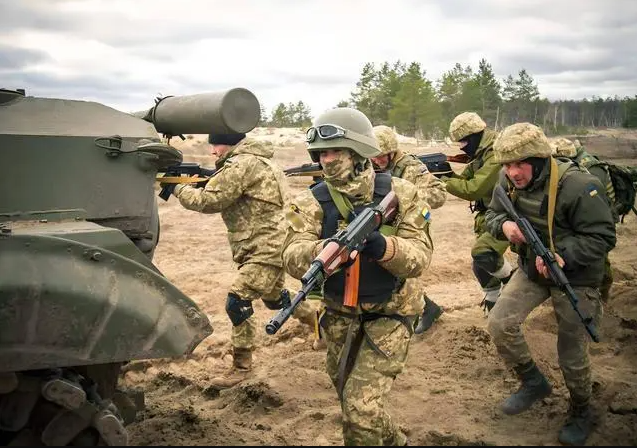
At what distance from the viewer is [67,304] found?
284 centimetres

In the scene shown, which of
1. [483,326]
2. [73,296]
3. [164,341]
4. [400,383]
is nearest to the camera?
[73,296]

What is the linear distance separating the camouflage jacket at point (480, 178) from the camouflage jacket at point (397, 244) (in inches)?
81.9

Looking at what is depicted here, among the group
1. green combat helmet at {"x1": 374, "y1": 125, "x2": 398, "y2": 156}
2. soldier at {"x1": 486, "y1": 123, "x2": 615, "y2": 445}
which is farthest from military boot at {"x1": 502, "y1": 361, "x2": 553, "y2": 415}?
green combat helmet at {"x1": 374, "y1": 125, "x2": 398, "y2": 156}

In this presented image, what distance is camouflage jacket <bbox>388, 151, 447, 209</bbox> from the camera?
6.01 meters

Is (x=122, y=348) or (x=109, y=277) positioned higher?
(x=109, y=277)

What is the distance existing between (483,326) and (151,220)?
135 inches

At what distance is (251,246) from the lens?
556 cm

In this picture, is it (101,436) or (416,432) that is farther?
(416,432)

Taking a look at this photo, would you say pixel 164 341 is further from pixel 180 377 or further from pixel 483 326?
pixel 483 326

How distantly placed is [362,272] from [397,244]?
0.28 metres

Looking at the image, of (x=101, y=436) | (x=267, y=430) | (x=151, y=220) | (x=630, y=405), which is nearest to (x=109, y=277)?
(x=101, y=436)

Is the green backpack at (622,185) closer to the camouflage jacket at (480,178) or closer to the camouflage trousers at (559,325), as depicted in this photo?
the camouflage jacket at (480,178)

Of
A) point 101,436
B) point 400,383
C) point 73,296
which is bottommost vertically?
point 400,383

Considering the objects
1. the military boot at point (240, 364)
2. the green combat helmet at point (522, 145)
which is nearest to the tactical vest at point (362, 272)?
the green combat helmet at point (522, 145)
